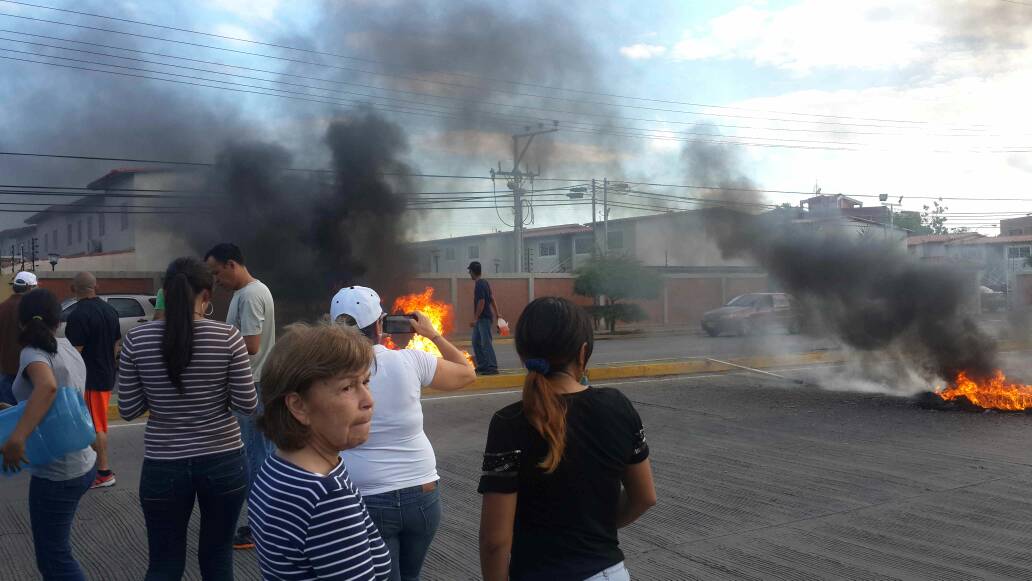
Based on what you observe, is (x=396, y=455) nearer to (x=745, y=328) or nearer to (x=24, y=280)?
(x=24, y=280)

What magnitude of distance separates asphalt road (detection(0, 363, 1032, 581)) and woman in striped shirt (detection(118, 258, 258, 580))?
133cm

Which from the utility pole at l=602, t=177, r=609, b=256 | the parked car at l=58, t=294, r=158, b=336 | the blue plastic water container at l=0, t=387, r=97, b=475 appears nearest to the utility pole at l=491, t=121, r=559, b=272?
the utility pole at l=602, t=177, r=609, b=256

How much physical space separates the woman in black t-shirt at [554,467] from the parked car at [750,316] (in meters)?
24.0

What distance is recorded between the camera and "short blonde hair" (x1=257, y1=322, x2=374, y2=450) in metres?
1.96

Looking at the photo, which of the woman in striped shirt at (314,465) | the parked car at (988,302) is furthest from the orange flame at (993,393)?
the woman in striped shirt at (314,465)

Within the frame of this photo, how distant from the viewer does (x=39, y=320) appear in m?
3.86

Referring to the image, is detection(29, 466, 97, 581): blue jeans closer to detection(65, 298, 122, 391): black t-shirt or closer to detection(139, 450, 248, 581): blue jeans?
detection(139, 450, 248, 581): blue jeans

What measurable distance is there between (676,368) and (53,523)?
1235cm

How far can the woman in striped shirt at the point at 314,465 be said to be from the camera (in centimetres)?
182

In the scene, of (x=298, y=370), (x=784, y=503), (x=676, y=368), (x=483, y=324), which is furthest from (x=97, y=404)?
(x=676, y=368)

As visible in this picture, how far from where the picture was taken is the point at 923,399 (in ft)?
35.6

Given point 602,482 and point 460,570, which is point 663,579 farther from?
point 602,482

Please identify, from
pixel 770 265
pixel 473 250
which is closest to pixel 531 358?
pixel 770 265

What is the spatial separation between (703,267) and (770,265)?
22.3 metres
